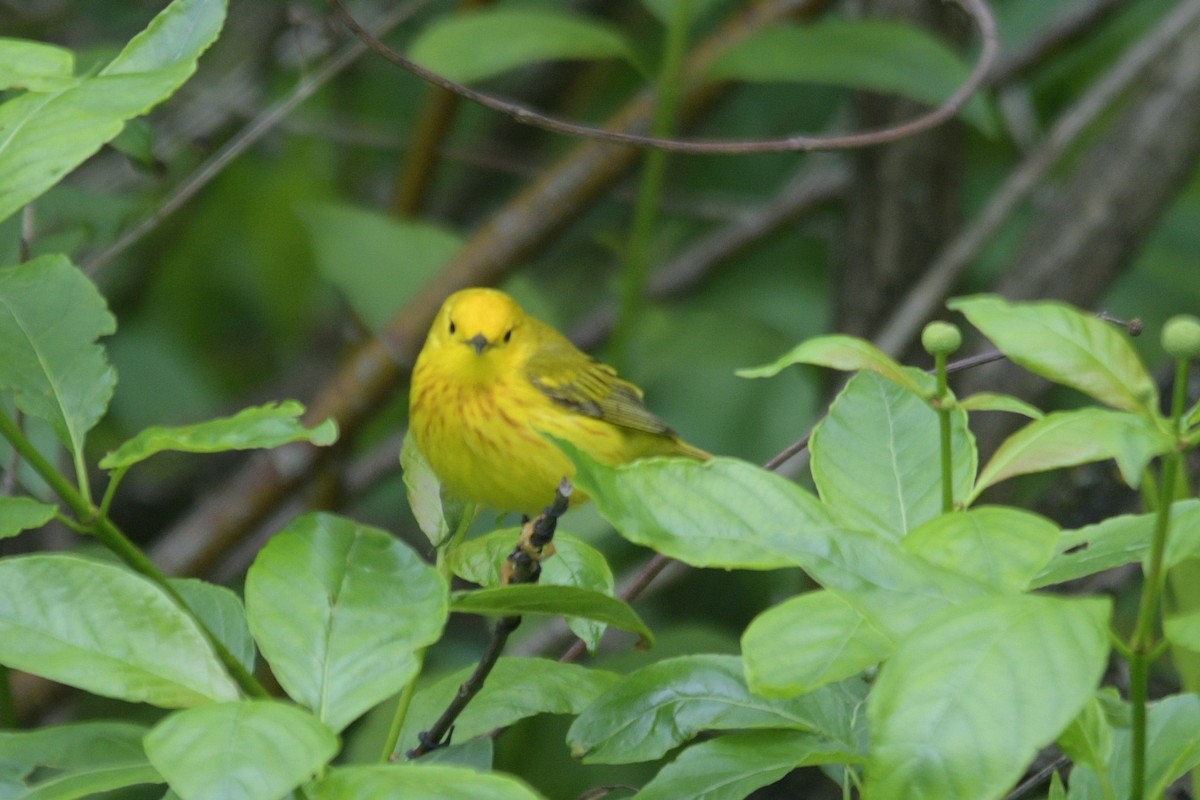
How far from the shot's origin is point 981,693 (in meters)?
0.77

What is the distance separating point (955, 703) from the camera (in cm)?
77

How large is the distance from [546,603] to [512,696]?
8.8 inches

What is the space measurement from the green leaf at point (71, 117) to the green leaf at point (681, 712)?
57 cm

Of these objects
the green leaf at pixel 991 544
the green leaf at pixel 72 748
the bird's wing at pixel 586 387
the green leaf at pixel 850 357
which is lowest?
the bird's wing at pixel 586 387

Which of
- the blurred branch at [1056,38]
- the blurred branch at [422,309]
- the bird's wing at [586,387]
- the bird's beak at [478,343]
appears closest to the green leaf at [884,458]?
the bird's beak at [478,343]

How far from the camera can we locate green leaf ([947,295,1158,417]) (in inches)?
34.1

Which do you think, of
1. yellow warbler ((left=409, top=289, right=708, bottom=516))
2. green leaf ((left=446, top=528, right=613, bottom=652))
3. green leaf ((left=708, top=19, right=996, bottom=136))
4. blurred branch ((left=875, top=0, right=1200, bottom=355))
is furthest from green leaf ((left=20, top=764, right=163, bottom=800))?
blurred branch ((left=875, top=0, right=1200, bottom=355))

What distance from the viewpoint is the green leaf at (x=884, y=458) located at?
1.09 m

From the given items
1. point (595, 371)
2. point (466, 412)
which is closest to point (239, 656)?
point (466, 412)

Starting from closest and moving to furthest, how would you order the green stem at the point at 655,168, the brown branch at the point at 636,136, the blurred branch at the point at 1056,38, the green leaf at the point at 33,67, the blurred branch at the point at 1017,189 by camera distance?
1. the green leaf at the point at 33,67
2. the brown branch at the point at 636,136
3. the green stem at the point at 655,168
4. the blurred branch at the point at 1017,189
5. the blurred branch at the point at 1056,38

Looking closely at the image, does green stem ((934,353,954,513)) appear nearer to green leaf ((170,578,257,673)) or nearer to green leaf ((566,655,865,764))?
green leaf ((566,655,865,764))

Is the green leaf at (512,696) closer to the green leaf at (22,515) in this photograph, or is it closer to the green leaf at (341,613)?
the green leaf at (341,613)

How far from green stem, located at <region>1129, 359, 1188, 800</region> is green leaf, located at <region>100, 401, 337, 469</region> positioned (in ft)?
1.81

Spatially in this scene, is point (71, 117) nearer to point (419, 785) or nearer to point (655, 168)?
point (419, 785)
